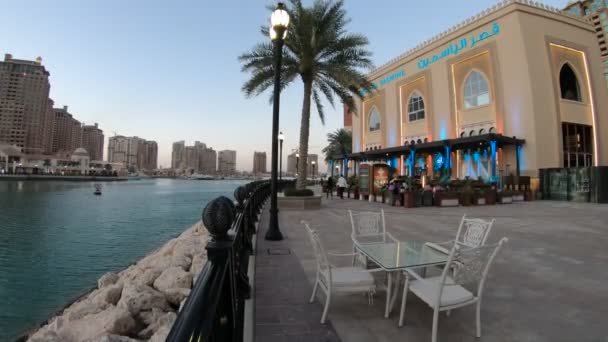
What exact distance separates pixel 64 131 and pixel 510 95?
8524 inches

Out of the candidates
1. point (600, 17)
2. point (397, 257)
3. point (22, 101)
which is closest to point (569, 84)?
point (397, 257)

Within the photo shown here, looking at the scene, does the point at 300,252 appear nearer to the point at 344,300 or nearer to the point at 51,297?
the point at 344,300

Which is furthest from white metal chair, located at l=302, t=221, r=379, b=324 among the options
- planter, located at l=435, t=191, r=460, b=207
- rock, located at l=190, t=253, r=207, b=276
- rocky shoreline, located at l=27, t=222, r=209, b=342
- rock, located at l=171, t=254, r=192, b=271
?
planter, located at l=435, t=191, r=460, b=207

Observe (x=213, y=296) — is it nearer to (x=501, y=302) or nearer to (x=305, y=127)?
(x=501, y=302)

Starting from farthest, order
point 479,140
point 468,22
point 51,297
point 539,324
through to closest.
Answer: point 468,22
point 479,140
point 51,297
point 539,324

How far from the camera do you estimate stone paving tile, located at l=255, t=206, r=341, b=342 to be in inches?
106

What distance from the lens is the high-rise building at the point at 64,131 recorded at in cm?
16275

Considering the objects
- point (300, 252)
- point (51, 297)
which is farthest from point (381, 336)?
point (51, 297)

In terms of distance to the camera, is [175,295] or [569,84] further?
[569,84]

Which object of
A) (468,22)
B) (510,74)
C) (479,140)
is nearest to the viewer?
(479,140)

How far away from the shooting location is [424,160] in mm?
27859

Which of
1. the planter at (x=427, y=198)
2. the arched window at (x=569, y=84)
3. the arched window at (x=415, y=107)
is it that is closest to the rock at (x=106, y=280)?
the planter at (x=427, y=198)

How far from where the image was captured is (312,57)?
13445mm

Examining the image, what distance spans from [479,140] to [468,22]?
11.8 meters
